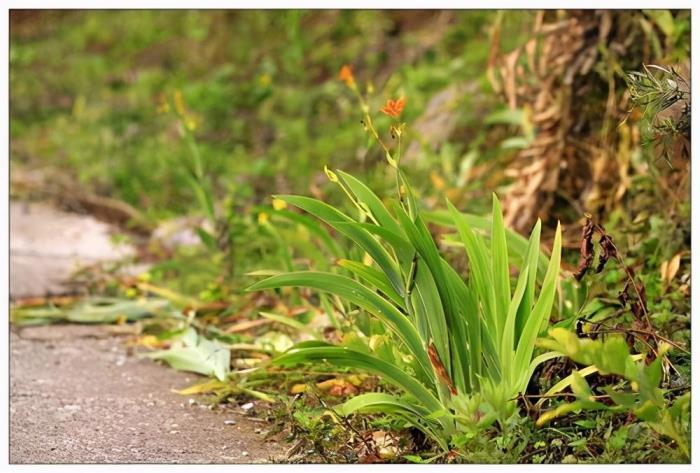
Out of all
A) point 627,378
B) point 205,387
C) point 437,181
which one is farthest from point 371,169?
point 627,378

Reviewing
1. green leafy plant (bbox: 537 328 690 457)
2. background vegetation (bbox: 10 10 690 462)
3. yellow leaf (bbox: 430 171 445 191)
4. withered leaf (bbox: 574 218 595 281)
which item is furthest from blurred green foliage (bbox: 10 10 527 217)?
green leafy plant (bbox: 537 328 690 457)

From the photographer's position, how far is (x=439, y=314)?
2539 millimetres

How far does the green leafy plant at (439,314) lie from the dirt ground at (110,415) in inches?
16.4

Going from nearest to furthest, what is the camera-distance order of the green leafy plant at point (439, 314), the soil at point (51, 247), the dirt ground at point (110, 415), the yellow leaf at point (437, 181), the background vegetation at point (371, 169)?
the green leafy plant at point (439, 314) < the background vegetation at point (371, 169) < the dirt ground at point (110, 415) < the soil at point (51, 247) < the yellow leaf at point (437, 181)

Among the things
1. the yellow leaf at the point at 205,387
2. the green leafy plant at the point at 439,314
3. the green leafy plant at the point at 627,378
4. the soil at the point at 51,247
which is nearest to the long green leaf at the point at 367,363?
the green leafy plant at the point at 439,314

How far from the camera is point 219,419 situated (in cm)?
303

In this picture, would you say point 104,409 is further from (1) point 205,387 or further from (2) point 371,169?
(2) point 371,169

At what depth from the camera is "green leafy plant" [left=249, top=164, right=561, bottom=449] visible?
2.46 metres

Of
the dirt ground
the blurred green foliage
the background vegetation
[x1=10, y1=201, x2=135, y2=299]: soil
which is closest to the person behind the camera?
the background vegetation

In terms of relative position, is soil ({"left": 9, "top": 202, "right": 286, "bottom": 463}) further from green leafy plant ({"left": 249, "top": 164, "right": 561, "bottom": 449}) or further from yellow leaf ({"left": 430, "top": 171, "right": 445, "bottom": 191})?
yellow leaf ({"left": 430, "top": 171, "right": 445, "bottom": 191})

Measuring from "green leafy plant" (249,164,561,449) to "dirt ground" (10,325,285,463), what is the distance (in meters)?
0.42

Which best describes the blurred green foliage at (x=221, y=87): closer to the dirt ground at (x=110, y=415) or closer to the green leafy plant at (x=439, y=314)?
the dirt ground at (x=110, y=415)

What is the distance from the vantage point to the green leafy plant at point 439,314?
246cm
